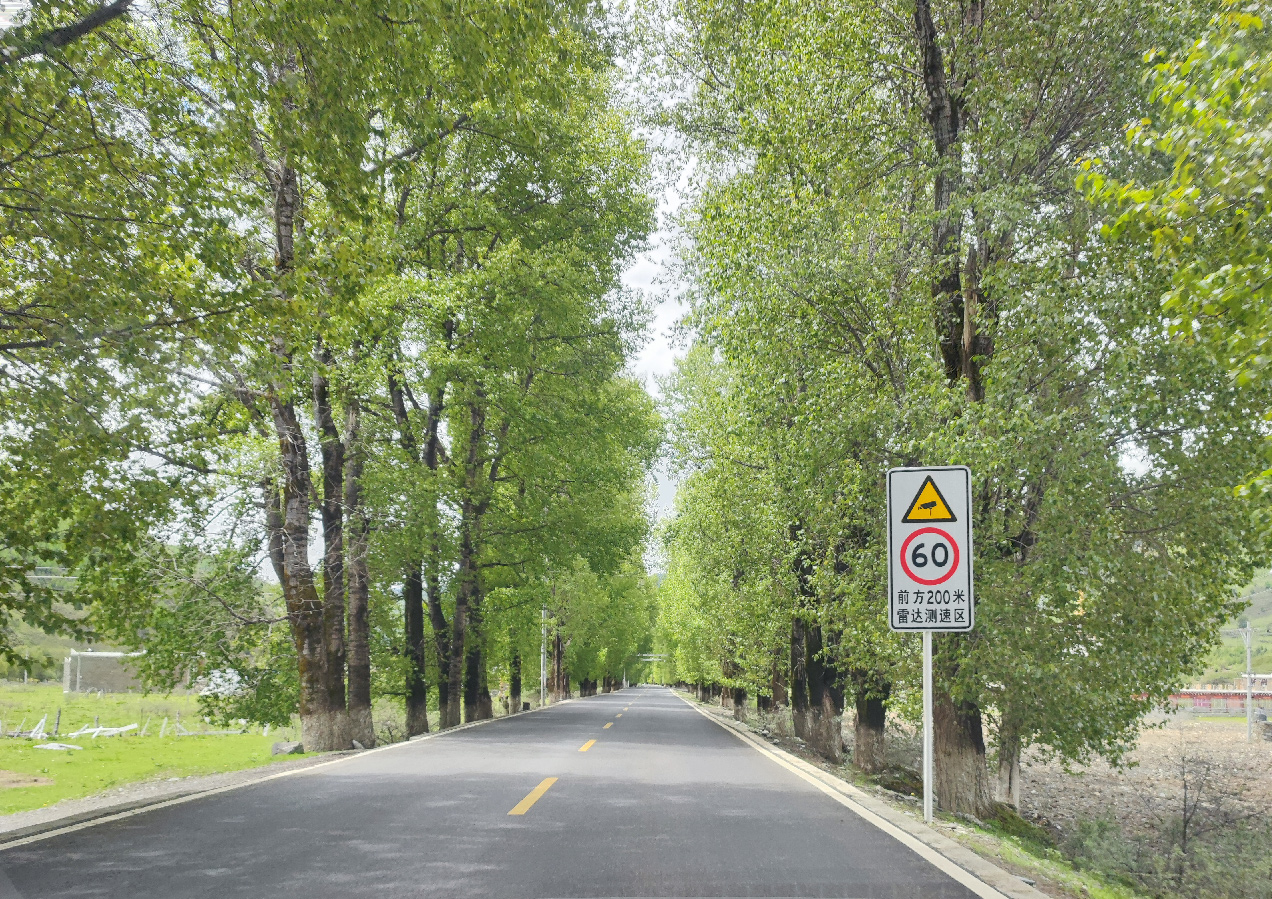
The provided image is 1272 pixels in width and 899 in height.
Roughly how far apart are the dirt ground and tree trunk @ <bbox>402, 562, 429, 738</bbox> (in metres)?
13.4

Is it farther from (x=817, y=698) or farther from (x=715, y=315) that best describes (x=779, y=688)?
(x=715, y=315)

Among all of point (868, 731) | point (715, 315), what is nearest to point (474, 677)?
point (868, 731)

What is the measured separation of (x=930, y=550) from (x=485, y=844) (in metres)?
4.50

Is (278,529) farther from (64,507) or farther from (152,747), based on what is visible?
(152,747)

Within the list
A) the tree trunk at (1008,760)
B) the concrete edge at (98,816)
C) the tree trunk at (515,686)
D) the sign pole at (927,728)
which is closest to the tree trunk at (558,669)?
the tree trunk at (515,686)

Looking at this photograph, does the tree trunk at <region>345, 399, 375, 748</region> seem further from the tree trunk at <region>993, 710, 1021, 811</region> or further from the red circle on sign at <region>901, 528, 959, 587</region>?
the red circle on sign at <region>901, 528, 959, 587</region>

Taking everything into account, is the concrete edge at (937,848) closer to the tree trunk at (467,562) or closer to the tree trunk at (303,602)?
the tree trunk at (303,602)

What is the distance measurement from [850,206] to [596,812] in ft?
29.1

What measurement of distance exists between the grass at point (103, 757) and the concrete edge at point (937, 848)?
996 centimetres

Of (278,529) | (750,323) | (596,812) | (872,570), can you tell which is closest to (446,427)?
(278,529)

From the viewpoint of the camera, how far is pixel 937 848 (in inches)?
267

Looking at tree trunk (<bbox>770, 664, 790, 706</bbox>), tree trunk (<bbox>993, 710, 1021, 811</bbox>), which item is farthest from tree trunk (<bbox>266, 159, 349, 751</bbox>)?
tree trunk (<bbox>770, 664, 790, 706</bbox>)

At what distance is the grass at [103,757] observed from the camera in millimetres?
16797

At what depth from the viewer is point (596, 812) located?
799 centimetres
